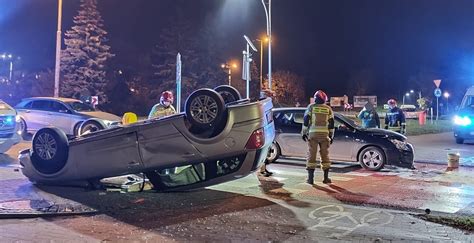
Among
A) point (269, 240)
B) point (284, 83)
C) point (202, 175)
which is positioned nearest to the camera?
point (269, 240)

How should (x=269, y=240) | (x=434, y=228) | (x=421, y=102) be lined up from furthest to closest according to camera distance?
(x=421, y=102), (x=434, y=228), (x=269, y=240)

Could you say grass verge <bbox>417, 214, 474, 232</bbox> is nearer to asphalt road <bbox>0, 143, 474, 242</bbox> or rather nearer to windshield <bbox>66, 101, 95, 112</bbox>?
asphalt road <bbox>0, 143, 474, 242</bbox>

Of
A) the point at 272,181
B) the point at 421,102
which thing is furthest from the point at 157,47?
the point at 272,181

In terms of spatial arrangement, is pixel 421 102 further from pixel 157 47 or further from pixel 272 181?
pixel 272 181

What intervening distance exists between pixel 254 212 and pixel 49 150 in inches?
141

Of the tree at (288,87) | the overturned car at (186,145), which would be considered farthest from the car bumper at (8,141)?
the tree at (288,87)

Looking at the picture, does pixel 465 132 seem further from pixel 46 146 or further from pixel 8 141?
pixel 46 146

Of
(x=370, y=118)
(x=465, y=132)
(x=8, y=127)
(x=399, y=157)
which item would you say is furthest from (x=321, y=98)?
(x=465, y=132)

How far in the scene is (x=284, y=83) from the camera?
77688 millimetres

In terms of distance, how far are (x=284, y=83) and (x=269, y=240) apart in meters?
72.9

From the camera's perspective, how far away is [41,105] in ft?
58.3

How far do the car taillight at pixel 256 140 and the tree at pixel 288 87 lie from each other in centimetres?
6525

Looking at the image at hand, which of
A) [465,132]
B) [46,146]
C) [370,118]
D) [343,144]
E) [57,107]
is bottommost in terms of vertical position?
[343,144]

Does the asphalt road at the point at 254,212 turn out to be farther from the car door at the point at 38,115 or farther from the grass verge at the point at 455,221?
the car door at the point at 38,115
